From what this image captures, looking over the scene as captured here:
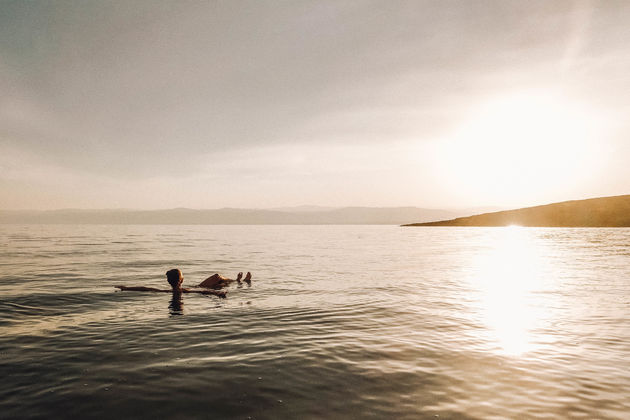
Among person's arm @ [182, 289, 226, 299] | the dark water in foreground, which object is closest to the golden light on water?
the dark water in foreground

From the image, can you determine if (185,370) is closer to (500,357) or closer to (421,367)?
(421,367)

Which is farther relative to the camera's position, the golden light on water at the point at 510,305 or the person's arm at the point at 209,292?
the person's arm at the point at 209,292

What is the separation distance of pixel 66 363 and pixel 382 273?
90.9 feet

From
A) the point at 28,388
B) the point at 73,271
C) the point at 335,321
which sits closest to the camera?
the point at 28,388

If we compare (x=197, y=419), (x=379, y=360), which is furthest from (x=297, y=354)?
(x=197, y=419)

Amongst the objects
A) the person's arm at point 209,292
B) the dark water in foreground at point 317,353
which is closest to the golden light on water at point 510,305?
the dark water in foreground at point 317,353

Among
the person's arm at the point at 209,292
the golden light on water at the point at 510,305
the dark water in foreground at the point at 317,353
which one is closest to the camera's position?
the dark water in foreground at the point at 317,353

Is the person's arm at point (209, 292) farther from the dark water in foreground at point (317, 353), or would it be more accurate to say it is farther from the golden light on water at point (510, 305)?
the golden light on water at point (510, 305)

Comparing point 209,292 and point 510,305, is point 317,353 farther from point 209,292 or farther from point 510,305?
point 510,305

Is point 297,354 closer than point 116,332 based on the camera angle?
Yes

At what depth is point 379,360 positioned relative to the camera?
11.3 m

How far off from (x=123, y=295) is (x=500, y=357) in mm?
21620

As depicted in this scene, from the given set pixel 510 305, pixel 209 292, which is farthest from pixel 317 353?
pixel 510 305

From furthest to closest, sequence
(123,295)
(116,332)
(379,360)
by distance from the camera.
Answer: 1. (123,295)
2. (116,332)
3. (379,360)
